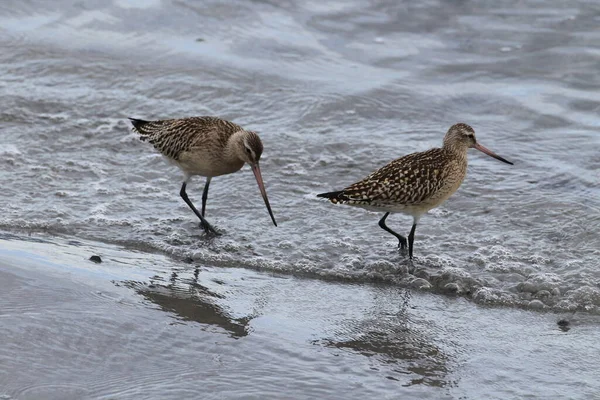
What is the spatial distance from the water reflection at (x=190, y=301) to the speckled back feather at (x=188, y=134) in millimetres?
1752

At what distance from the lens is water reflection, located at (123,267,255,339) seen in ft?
18.5

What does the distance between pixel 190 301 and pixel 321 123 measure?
179 inches

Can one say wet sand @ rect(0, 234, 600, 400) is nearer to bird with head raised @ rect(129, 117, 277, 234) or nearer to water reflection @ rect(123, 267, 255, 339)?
water reflection @ rect(123, 267, 255, 339)

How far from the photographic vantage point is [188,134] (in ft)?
26.9

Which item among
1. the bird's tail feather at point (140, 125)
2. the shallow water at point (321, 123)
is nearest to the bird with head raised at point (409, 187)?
the shallow water at point (321, 123)

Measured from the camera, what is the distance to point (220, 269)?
6918mm

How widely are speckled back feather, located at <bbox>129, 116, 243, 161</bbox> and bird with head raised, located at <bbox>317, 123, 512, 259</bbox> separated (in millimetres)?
1262

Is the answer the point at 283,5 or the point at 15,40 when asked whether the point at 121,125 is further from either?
the point at 283,5

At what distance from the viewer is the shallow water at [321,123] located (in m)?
7.34

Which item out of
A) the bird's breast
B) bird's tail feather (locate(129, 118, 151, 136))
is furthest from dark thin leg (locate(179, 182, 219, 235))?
bird's tail feather (locate(129, 118, 151, 136))

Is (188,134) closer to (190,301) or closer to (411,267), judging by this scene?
(411,267)

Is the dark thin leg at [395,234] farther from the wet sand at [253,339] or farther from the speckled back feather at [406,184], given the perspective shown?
the wet sand at [253,339]

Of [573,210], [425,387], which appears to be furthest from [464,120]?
[425,387]

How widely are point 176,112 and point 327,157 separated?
82.6 inches
